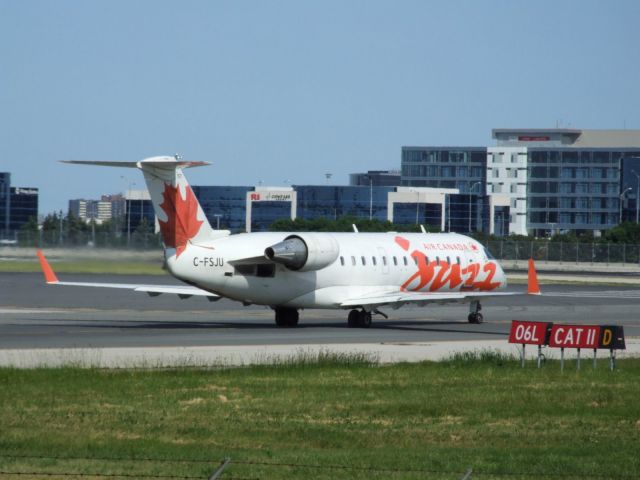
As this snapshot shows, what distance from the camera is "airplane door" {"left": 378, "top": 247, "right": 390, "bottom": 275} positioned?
160 ft

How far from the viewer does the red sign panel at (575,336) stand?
31875 millimetres

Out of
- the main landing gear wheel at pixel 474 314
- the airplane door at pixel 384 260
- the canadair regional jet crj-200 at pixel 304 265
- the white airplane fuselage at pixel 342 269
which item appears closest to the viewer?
the canadair regional jet crj-200 at pixel 304 265

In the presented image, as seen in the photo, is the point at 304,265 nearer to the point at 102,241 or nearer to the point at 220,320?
the point at 220,320

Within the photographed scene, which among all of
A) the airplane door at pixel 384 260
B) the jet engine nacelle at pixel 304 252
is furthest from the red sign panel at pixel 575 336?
the airplane door at pixel 384 260

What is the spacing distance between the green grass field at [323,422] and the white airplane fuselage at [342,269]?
43.3 feet

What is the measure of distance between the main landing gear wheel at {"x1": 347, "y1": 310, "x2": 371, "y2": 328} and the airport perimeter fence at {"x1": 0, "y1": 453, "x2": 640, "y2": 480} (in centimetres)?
2943

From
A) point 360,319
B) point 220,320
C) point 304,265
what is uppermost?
point 304,265

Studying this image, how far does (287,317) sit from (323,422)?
81.8 ft

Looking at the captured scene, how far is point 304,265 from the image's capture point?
45312 millimetres

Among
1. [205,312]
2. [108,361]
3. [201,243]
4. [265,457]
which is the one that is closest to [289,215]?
[205,312]

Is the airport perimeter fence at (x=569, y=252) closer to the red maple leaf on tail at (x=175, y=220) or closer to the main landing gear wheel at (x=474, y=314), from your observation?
the main landing gear wheel at (x=474, y=314)

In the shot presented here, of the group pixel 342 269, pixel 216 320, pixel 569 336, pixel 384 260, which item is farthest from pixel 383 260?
pixel 569 336

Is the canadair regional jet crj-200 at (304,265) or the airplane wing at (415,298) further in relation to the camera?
the airplane wing at (415,298)

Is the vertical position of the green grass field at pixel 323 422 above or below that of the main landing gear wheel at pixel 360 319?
above
